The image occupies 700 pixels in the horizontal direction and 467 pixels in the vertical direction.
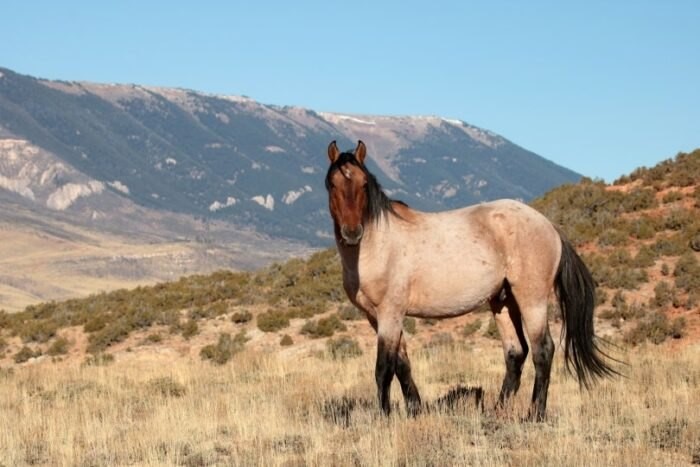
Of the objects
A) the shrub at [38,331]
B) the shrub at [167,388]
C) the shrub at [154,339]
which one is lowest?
the shrub at [38,331]

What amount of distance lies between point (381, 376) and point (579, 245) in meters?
17.3

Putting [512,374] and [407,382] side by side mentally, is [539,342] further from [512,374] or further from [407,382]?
[407,382]

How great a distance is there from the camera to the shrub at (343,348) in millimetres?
17873

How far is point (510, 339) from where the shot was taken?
34.9ft

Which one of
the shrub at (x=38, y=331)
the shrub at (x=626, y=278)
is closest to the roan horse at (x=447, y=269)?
the shrub at (x=626, y=278)

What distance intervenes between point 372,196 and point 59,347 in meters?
15.3

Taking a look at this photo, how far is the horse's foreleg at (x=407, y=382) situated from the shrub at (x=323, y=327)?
36.1ft

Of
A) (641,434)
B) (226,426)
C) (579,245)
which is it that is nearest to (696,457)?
(641,434)

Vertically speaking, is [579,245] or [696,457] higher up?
[579,245]

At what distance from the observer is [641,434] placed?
8602mm

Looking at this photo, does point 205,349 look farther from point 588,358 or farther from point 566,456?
point 566,456

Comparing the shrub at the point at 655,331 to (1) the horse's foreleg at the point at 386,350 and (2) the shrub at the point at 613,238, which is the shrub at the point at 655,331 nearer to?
(2) the shrub at the point at 613,238

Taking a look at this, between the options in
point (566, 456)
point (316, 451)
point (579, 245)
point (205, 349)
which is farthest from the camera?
point (579, 245)

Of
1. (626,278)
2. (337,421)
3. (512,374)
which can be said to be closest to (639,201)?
(626,278)
